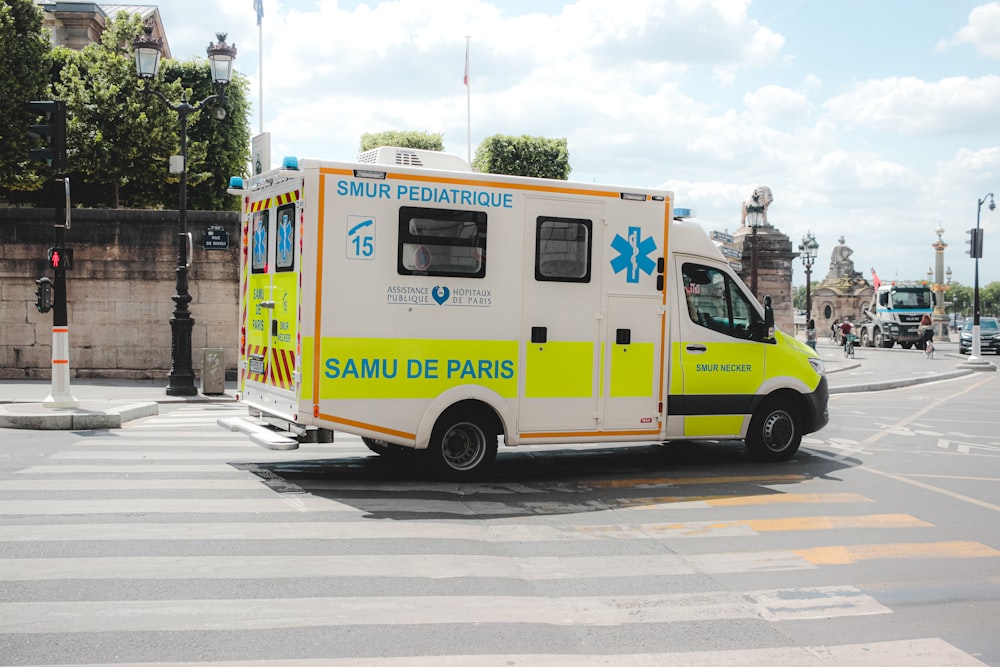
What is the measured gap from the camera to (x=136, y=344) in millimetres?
21438

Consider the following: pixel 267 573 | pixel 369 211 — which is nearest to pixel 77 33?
pixel 369 211

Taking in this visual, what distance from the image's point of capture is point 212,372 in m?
18.8

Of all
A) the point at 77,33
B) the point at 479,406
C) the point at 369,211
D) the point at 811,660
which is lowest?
the point at 811,660

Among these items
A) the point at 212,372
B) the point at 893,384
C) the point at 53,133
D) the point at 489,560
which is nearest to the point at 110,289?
the point at 212,372

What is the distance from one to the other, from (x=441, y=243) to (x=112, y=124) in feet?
58.5

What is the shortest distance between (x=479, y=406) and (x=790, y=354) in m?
4.06

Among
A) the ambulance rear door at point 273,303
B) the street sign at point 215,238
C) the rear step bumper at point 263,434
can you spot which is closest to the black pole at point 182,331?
the street sign at point 215,238

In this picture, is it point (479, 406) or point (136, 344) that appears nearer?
point (479, 406)

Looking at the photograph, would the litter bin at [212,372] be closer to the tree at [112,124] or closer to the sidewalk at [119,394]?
the sidewalk at [119,394]

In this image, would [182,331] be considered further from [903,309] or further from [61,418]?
[903,309]

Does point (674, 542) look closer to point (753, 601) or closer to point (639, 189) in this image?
point (753, 601)

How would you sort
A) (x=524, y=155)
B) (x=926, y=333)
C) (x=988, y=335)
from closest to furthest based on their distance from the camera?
(x=926, y=333) < (x=988, y=335) < (x=524, y=155)

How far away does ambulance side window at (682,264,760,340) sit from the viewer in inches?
423

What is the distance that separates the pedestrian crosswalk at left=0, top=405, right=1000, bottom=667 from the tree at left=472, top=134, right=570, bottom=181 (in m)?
43.3
